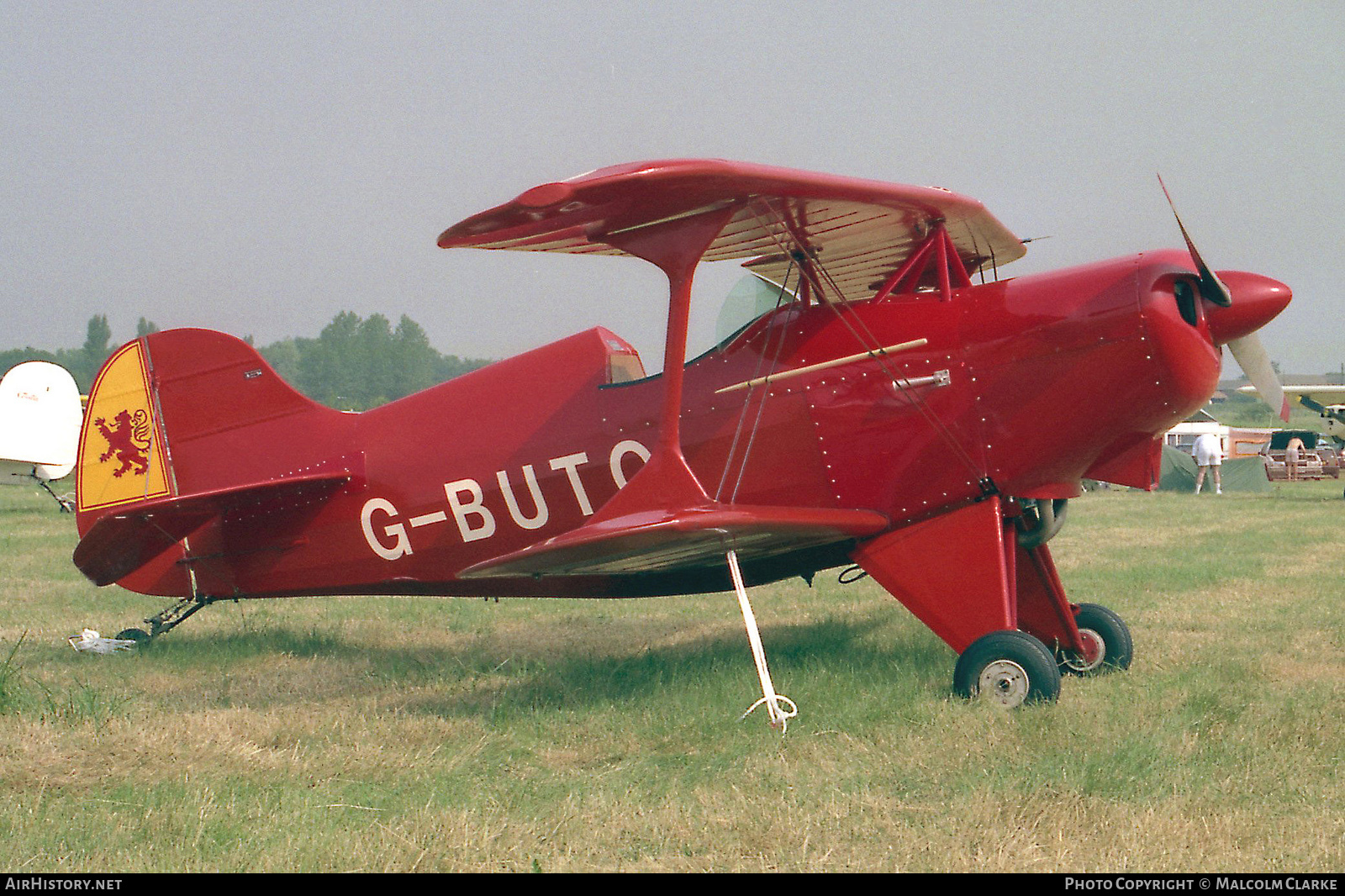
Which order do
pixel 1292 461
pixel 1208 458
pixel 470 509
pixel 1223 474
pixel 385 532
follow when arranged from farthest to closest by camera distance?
pixel 1292 461 < pixel 1223 474 < pixel 1208 458 < pixel 385 532 < pixel 470 509

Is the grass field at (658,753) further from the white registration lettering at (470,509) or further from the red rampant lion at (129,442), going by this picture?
the red rampant lion at (129,442)

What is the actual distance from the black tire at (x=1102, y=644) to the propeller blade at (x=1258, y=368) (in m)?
1.48

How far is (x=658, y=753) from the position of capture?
15.0 feet

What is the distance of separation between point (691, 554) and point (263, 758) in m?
2.15

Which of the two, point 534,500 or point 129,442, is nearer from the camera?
point 534,500

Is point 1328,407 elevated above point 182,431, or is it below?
below

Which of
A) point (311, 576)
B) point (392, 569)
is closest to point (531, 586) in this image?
point (392, 569)

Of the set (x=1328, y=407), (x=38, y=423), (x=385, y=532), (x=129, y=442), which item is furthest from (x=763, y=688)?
(x=1328, y=407)

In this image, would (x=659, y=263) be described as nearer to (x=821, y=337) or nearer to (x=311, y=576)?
(x=821, y=337)

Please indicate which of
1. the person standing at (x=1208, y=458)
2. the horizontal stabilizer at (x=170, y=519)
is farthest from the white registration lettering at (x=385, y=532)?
the person standing at (x=1208, y=458)

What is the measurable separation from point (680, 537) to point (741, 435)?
1087 mm

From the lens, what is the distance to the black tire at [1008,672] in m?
4.76

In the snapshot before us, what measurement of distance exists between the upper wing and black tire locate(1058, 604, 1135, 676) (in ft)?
7.69

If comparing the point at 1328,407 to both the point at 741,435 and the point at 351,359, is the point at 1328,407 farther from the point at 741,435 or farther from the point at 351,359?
the point at 351,359
